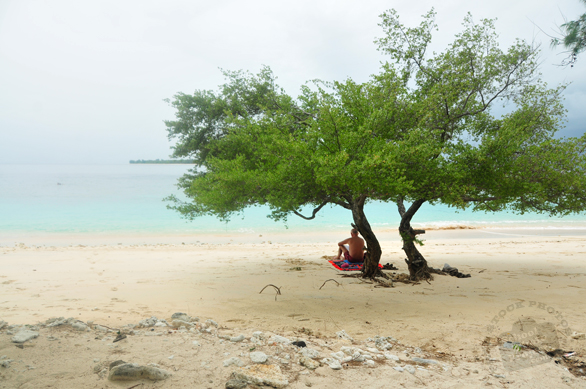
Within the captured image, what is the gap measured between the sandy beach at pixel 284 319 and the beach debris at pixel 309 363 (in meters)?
0.06

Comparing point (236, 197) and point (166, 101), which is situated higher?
point (166, 101)

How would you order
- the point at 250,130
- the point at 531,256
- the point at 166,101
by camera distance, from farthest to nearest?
the point at 531,256 < the point at 166,101 < the point at 250,130

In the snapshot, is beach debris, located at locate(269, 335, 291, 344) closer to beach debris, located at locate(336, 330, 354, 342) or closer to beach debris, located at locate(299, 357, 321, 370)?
beach debris, located at locate(299, 357, 321, 370)

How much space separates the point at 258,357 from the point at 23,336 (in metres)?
2.67

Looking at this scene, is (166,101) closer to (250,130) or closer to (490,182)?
(250,130)

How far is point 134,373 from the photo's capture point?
3240 millimetres

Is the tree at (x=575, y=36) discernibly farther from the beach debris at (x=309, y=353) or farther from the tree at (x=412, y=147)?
the beach debris at (x=309, y=353)

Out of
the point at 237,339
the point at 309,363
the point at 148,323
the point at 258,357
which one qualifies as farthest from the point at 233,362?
the point at 148,323

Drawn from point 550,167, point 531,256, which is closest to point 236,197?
point 550,167

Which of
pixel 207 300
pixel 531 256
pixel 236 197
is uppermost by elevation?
pixel 236 197

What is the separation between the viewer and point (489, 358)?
4.43 metres

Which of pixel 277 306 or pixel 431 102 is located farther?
pixel 431 102

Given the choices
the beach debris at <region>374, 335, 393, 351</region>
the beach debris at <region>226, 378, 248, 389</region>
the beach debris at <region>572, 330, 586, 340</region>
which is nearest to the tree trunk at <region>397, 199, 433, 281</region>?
the beach debris at <region>572, 330, 586, 340</region>

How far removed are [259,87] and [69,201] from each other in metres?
45.7
